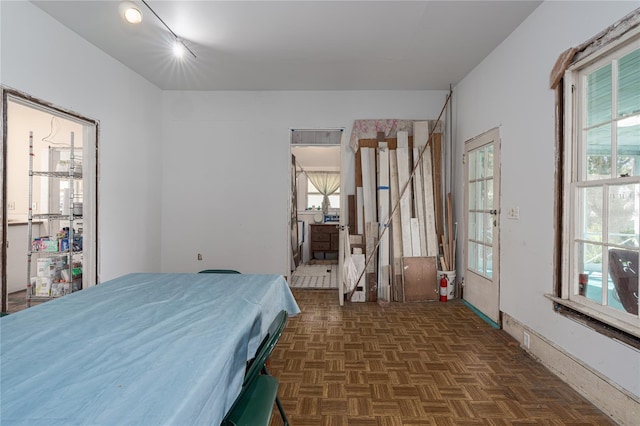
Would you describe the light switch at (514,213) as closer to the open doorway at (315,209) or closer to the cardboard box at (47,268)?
the open doorway at (315,209)

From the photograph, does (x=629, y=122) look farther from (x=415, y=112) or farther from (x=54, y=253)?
(x=54, y=253)

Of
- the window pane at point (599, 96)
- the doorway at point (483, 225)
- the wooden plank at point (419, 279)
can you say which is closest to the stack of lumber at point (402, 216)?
the wooden plank at point (419, 279)

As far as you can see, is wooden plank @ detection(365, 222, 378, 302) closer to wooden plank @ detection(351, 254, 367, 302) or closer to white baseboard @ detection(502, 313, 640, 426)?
wooden plank @ detection(351, 254, 367, 302)

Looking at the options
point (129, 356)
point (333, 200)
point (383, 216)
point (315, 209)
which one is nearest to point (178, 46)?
point (383, 216)

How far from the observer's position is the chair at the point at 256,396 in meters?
1.25

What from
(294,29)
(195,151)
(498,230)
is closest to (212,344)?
(294,29)

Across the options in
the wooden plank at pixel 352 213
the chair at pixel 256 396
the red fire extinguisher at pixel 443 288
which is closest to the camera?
the chair at pixel 256 396

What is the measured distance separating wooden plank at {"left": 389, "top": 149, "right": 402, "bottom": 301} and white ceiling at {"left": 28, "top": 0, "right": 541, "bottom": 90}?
130cm

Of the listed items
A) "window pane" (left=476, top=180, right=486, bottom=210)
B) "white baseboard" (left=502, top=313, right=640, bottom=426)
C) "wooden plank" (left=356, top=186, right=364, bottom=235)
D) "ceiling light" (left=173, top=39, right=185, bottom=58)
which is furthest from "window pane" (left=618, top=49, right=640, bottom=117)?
"ceiling light" (left=173, top=39, right=185, bottom=58)

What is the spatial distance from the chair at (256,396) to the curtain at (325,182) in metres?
8.14

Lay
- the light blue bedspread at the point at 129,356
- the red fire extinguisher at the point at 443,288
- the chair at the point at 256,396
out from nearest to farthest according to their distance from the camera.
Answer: the light blue bedspread at the point at 129,356, the chair at the point at 256,396, the red fire extinguisher at the point at 443,288

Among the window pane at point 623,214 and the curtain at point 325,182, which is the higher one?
the curtain at point 325,182

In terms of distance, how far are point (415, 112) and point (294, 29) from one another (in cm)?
257

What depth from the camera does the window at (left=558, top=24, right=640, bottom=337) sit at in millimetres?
2031
